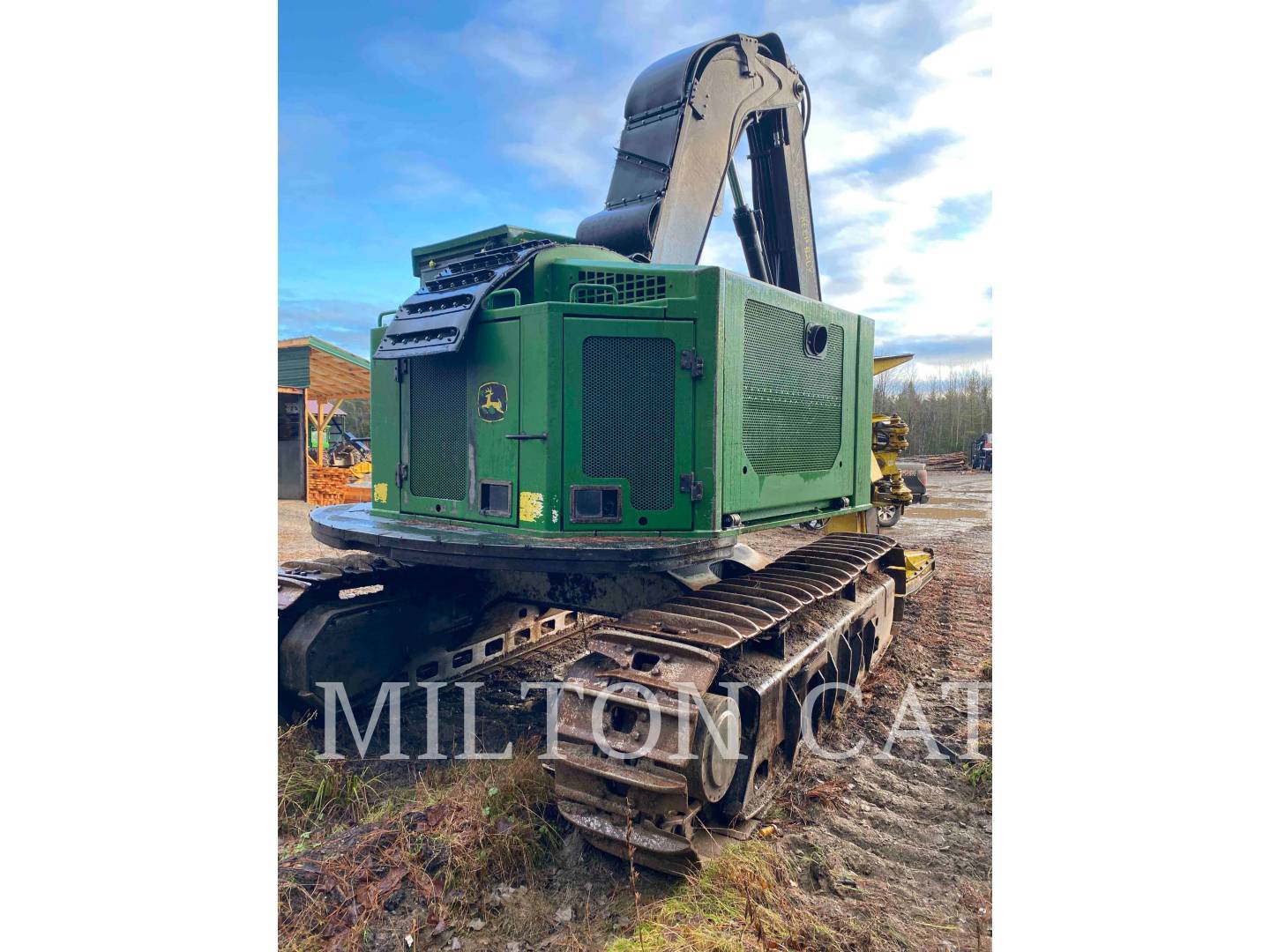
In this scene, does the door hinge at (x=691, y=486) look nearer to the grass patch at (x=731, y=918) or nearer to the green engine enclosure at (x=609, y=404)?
the green engine enclosure at (x=609, y=404)

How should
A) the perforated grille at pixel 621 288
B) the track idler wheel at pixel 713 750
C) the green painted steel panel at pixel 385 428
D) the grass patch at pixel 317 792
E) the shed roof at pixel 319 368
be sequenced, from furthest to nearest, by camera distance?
the shed roof at pixel 319 368, the green painted steel panel at pixel 385 428, the perforated grille at pixel 621 288, the grass patch at pixel 317 792, the track idler wheel at pixel 713 750

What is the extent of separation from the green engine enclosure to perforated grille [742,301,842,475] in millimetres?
13

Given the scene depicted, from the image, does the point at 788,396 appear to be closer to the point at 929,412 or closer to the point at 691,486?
the point at 691,486

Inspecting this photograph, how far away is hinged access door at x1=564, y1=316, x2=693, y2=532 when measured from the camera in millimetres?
3352

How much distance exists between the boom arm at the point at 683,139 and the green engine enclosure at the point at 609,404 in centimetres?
49

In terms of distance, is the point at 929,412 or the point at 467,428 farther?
the point at 929,412

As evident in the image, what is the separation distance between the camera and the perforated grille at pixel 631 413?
3.37 m

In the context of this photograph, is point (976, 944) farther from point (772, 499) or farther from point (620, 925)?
point (772, 499)

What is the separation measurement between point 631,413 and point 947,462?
75.4 feet

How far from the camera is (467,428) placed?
3.67m

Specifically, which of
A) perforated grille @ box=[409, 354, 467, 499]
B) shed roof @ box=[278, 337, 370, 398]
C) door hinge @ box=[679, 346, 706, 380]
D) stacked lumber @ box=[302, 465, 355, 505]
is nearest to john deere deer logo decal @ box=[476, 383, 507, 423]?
perforated grille @ box=[409, 354, 467, 499]

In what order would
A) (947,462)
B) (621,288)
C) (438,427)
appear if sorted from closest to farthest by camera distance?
(621,288)
(438,427)
(947,462)

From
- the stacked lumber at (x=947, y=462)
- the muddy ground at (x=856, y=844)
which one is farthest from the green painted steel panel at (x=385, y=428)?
the stacked lumber at (x=947, y=462)

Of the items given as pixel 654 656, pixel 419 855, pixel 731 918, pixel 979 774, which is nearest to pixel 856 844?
pixel 731 918
